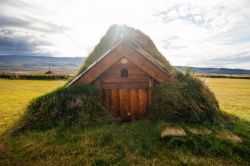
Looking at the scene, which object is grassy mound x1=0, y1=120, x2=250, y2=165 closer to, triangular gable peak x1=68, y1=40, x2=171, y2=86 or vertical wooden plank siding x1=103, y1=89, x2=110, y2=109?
vertical wooden plank siding x1=103, y1=89, x2=110, y2=109

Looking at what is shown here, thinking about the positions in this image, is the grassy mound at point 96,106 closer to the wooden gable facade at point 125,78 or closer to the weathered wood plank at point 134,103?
the wooden gable facade at point 125,78

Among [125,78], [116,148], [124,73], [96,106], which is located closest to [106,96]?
[96,106]

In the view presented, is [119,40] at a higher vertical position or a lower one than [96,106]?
higher

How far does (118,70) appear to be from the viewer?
8258mm

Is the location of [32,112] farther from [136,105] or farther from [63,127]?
[136,105]

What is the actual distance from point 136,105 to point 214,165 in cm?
382

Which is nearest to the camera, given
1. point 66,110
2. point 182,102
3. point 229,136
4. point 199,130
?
point 229,136

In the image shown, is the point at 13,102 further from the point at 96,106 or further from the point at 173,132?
the point at 173,132

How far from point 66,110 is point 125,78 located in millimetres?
2316

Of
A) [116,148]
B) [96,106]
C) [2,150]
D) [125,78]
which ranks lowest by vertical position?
[2,150]

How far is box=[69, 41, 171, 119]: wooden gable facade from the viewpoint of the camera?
802 centimetres

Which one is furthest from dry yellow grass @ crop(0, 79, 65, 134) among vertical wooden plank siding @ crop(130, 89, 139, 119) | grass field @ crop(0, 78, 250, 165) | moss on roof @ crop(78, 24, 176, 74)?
vertical wooden plank siding @ crop(130, 89, 139, 119)

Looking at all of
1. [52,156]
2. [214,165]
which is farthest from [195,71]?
[52,156]

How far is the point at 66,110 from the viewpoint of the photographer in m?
7.81
